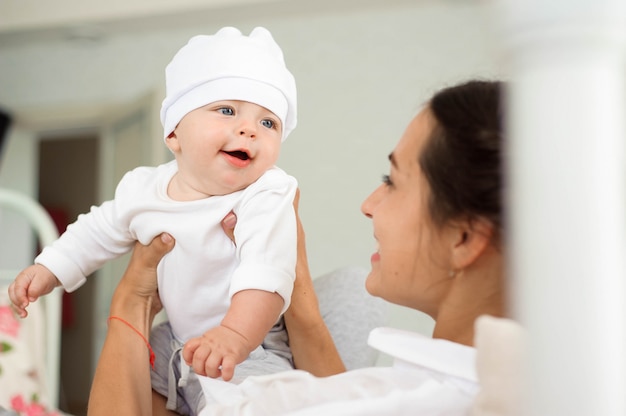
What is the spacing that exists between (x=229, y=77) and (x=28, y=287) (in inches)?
16.4

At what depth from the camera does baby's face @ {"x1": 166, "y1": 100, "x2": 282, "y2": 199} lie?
1009 millimetres

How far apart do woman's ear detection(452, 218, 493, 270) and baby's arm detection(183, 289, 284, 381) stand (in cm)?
25

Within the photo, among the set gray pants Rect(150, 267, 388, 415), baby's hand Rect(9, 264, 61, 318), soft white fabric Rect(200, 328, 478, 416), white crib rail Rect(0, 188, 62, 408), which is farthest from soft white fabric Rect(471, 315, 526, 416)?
white crib rail Rect(0, 188, 62, 408)

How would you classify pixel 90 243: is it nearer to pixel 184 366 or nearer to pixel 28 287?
Result: pixel 28 287

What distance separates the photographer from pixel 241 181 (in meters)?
1.03

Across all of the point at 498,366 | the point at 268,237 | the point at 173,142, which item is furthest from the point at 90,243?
the point at 498,366

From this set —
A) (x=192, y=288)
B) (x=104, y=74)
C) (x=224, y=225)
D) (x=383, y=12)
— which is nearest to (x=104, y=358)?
(x=192, y=288)

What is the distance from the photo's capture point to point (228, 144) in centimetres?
101

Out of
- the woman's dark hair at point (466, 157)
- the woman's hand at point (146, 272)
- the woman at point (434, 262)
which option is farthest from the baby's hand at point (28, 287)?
the woman's dark hair at point (466, 157)

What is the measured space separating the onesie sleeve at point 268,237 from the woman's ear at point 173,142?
14 centimetres

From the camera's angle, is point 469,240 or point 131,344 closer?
point 469,240

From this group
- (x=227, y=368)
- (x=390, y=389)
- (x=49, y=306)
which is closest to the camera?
(x=390, y=389)

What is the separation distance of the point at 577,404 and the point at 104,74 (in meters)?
2.95

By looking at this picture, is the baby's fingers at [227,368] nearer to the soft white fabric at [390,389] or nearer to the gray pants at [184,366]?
the soft white fabric at [390,389]
